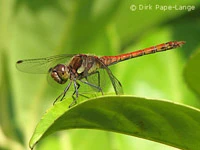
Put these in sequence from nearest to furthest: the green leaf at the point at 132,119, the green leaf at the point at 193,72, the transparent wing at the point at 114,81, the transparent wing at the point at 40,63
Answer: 1. the green leaf at the point at 132,119
2. the green leaf at the point at 193,72
3. the transparent wing at the point at 114,81
4. the transparent wing at the point at 40,63

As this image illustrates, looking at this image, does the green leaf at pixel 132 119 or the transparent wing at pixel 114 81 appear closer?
the green leaf at pixel 132 119

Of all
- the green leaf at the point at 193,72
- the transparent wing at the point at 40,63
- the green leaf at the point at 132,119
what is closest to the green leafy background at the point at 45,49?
the transparent wing at the point at 40,63

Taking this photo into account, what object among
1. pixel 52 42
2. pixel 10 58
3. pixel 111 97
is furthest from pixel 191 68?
pixel 10 58

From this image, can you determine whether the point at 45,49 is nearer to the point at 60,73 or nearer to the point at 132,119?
the point at 60,73

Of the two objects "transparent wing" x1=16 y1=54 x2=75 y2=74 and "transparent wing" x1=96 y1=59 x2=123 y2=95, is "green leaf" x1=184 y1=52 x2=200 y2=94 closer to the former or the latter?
"transparent wing" x1=96 y1=59 x2=123 y2=95

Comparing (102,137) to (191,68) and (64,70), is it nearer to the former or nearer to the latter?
(64,70)

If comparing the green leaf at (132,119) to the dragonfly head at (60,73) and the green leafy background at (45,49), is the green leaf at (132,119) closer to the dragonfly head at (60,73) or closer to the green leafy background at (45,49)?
the green leafy background at (45,49)
